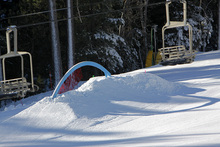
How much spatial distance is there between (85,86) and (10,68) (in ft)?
36.6

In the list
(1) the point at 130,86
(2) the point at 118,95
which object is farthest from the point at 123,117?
(1) the point at 130,86

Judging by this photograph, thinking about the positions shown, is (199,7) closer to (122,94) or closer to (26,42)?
(26,42)

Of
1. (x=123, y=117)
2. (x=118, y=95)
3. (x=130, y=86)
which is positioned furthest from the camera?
(x=130, y=86)

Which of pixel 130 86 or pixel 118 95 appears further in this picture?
pixel 130 86

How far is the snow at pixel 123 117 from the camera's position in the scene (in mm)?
6174

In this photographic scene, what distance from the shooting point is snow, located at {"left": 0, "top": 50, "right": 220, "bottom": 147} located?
20.3ft

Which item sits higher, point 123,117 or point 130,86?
point 130,86

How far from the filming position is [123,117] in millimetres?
7887

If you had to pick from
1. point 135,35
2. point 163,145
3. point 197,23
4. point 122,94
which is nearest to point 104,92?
point 122,94

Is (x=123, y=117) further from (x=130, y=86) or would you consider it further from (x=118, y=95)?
(x=130, y=86)

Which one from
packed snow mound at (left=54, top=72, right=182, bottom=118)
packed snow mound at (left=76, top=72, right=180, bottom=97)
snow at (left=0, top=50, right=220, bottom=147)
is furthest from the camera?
packed snow mound at (left=76, top=72, right=180, bottom=97)

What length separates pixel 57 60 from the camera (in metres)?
16.0

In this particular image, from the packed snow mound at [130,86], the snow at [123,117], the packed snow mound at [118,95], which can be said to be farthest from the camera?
the packed snow mound at [130,86]

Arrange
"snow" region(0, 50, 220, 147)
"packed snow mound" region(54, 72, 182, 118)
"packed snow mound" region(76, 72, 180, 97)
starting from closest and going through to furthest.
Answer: "snow" region(0, 50, 220, 147)
"packed snow mound" region(54, 72, 182, 118)
"packed snow mound" region(76, 72, 180, 97)
